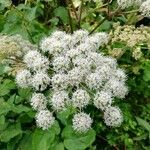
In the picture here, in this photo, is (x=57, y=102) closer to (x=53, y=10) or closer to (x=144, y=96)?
(x=144, y=96)

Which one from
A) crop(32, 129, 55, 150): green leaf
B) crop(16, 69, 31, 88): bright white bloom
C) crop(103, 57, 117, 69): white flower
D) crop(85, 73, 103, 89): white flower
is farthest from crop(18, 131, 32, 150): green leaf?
crop(103, 57, 117, 69): white flower

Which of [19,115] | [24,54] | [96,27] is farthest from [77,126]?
[96,27]

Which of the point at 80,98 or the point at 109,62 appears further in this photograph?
the point at 109,62

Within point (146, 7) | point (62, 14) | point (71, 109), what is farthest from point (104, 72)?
point (62, 14)

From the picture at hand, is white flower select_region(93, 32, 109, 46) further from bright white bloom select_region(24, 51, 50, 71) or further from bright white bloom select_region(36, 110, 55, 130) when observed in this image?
bright white bloom select_region(36, 110, 55, 130)

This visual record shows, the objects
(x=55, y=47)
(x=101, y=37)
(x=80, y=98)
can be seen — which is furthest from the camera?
(x=101, y=37)

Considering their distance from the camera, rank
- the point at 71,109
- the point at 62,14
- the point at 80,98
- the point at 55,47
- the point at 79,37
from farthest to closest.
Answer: the point at 62,14 < the point at 79,37 < the point at 55,47 < the point at 71,109 < the point at 80,98

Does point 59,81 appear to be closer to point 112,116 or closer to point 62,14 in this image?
point 112,116
